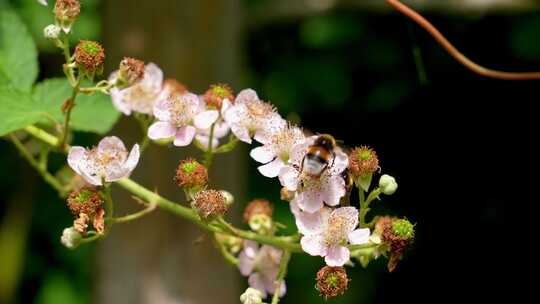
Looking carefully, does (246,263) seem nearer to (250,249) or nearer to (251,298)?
(250,249)

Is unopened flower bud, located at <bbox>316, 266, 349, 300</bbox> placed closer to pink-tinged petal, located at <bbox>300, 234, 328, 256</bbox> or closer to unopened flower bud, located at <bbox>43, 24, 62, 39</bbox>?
pink-tinged petal, located at <bbox>300, 234, 328, 256</bbox>

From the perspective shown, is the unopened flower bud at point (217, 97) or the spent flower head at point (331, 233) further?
the unopened flower bud at point (217, 97)

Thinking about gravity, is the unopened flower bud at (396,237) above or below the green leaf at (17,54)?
below

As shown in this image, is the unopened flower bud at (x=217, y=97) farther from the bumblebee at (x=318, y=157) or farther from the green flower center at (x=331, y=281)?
the green flower center at (x=331, y=281)

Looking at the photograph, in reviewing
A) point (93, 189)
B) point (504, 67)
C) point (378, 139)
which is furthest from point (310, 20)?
point (93, 189)

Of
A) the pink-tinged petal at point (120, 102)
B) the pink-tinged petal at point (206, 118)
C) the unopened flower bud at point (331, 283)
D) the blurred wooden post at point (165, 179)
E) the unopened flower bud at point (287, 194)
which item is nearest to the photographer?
the unopened flower bud at point (331, 283)

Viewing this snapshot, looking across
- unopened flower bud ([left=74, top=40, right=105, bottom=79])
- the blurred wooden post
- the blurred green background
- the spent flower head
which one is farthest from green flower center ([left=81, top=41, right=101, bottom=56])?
the blurred green background

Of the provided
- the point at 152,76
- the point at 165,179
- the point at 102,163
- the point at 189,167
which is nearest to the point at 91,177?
the point at 102,163

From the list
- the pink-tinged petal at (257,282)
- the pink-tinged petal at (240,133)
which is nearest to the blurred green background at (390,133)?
the pink-tinged petal at (257,282)
